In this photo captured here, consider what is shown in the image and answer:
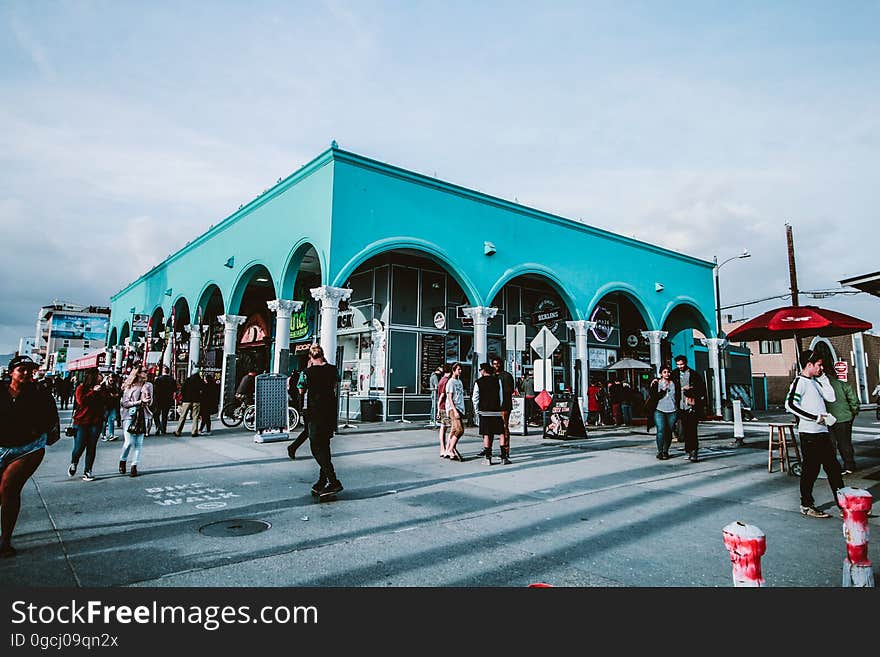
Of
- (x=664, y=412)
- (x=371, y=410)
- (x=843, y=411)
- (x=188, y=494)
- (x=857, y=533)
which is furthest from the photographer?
(x=371, y=410)

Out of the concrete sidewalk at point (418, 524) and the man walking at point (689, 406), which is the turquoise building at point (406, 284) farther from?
the concrete sidewalk at point (418, 524)

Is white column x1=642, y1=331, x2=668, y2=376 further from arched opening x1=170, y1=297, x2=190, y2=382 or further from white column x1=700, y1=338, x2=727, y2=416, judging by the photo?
arched opening x1=170, y1=297, x2=190, y2=382

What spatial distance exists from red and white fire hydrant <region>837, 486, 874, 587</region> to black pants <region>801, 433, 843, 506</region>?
3436 mm

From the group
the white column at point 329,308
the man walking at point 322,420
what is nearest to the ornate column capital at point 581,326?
the white column at point 329,308

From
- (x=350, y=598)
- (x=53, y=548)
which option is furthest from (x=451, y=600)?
(x=53, y=548)

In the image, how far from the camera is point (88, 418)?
7590 mm

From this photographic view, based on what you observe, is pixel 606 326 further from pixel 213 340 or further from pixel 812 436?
pixel 213 340

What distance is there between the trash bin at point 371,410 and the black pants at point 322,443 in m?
11.6

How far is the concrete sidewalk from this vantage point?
3.96 m

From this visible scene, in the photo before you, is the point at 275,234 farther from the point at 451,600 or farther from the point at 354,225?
the point at 451,600

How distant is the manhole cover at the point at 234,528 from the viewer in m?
4.96

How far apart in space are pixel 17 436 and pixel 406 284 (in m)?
15.4

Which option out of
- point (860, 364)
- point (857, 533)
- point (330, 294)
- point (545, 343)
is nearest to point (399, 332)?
point (330, 294)

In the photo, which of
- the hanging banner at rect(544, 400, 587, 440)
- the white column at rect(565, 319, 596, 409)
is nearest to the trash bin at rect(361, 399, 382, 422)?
the hanging banner at rect(544, 400, 587, 440)
